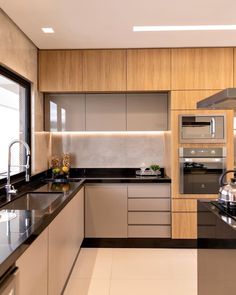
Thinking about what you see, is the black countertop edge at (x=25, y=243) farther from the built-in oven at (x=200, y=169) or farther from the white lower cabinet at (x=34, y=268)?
the built-in oven at (x=200, y=169)

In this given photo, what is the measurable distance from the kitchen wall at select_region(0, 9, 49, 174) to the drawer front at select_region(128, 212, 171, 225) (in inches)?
54.3

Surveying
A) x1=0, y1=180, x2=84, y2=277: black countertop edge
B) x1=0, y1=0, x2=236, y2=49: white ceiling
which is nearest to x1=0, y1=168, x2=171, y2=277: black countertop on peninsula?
x1=0, y1=180, x2=84, y2=277: black countertop edge

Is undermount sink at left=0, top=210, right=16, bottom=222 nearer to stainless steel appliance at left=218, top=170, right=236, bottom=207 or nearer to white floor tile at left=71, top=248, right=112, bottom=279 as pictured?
white floor tile at left=71, top=248, right=112, bottom=279

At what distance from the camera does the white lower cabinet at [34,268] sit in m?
1.57

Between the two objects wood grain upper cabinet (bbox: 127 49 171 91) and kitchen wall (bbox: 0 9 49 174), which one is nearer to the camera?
kitchen wall (bbox: 0 9 49 174)

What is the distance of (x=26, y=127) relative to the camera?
379 cm

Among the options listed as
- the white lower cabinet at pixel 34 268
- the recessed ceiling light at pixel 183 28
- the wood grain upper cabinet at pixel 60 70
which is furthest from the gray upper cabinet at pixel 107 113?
the white lower cabinet at pixel 34 268

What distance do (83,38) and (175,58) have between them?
123 centimetres

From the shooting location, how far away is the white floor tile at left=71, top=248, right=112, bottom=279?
10.5 feet

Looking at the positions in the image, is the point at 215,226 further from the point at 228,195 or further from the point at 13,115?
the point at 13,115

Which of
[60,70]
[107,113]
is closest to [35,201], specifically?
[107,113]

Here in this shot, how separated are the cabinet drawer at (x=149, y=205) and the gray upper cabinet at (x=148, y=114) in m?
0.99

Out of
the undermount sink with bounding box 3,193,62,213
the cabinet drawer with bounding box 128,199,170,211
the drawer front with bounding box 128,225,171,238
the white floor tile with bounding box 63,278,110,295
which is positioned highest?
the undermount sink with bounding box 3,193,62,213

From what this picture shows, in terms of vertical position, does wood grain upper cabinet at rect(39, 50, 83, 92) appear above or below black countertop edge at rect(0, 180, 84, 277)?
above
